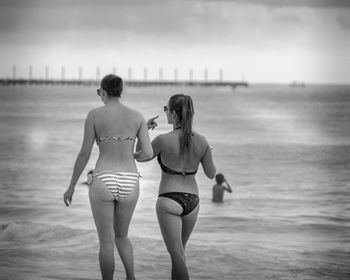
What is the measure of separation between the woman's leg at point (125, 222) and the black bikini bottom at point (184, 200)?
27cm

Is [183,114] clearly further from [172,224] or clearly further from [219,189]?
[219,189]

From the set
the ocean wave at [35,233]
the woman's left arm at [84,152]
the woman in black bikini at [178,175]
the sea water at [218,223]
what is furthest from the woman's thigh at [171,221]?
the ocean wave at [35,233]

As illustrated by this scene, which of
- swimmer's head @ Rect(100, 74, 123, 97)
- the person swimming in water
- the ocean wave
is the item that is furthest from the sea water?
swimmer's head @ Rect(100, 74, 123, 97)

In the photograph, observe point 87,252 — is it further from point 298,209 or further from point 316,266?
point 298,209

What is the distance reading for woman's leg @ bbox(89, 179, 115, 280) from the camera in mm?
5523

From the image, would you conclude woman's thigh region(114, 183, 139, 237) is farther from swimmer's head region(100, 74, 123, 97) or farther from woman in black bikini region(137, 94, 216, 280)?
swimmer's head region(100, 74, 123, 97)

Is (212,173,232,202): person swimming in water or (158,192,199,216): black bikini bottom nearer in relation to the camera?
(158,192,199,216): black bikini bottom

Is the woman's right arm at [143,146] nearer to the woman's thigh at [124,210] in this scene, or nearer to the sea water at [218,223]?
the woman's thigh at [124,210]

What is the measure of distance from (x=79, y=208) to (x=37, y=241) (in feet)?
19.4

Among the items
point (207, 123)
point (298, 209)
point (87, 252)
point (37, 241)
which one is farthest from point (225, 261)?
point (207, 123)

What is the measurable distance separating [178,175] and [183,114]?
47cm

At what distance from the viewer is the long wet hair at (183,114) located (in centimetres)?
566

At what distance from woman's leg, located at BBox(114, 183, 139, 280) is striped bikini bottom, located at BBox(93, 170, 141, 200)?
4 cm

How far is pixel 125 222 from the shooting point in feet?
18.5
